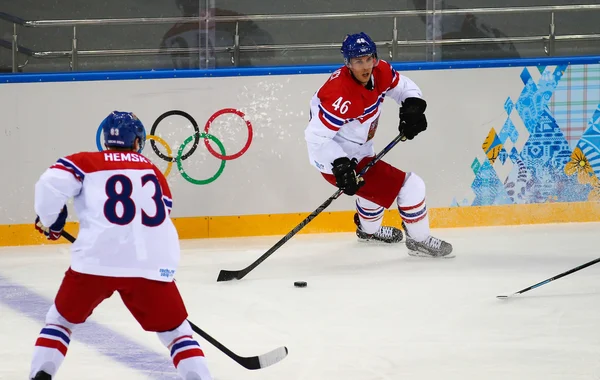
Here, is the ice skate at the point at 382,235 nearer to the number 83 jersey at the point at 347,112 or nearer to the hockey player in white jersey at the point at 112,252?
the number 83 jersey at the point at 347,112

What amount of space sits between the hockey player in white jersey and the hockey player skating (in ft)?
6.37

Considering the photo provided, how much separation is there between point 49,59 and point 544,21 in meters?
2.98

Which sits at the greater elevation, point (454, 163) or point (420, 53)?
point (420, 53)

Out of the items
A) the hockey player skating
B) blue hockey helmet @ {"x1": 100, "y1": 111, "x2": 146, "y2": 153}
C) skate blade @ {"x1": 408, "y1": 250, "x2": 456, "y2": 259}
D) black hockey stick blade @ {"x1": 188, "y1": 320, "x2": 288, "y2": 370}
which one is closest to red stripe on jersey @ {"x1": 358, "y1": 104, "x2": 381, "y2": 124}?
the hockey player skating

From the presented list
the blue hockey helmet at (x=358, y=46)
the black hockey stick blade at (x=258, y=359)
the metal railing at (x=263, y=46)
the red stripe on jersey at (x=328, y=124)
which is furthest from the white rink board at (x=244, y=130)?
the black hockey stick blade at (x=258, y=359)

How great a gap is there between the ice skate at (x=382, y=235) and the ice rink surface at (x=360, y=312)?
57mm

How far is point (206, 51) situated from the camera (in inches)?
218

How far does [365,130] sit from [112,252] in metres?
2.36

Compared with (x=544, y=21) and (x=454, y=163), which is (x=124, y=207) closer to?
(x=454, y=163)

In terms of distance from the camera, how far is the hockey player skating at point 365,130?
14.4 ft

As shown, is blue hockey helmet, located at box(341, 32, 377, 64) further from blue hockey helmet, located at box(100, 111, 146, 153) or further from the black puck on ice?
blue hockey helmet, located at box(100, 111, 146, 153)

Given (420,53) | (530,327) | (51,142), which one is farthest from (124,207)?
(420,53)

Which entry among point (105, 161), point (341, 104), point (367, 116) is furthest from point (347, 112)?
point (105, 161)

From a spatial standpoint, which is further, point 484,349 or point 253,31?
point 253,31
